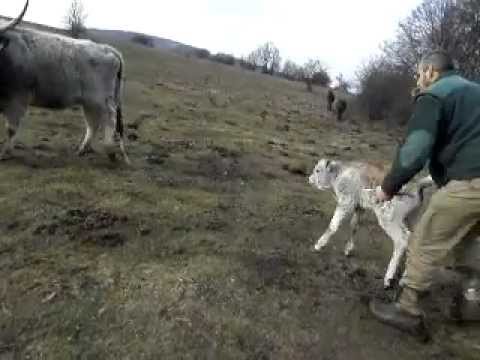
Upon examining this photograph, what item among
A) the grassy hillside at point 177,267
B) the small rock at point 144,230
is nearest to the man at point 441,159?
the grassy hillside at point 177,267

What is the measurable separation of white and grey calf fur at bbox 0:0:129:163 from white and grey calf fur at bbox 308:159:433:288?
440 cm

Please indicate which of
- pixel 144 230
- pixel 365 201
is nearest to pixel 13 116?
pixel 144 230

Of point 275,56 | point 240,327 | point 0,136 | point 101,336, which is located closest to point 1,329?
point 101,336

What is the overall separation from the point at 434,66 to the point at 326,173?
269cm

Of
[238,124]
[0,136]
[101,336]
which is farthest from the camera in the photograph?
[238,124]

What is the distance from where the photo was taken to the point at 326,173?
23.6 feet

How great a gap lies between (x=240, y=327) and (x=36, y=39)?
21.1 ft

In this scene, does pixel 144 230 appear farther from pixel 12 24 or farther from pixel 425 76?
pixel 12 24

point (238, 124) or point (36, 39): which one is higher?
point (36, 39)

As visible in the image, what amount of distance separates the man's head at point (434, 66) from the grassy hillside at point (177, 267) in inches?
89.9

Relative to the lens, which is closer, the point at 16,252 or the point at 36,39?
the point at 16,252

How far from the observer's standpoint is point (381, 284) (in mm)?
6316

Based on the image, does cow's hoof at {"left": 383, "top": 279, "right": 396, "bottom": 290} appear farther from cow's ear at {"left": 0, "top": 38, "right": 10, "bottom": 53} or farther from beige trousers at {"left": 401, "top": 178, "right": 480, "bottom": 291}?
cow's ear at {"left": 0, "top": 38, "right": 10, "bottom": 53}

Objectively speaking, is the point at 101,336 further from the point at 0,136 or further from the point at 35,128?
the point at 35,128
